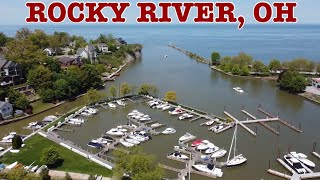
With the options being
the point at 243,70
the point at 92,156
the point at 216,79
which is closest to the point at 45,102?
the point at 92,156

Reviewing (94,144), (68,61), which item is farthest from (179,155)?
(68,61)

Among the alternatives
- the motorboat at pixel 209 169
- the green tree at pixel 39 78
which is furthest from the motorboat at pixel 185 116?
the green tree at pixel 39 78

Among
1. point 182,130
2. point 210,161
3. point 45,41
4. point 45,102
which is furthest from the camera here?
point 45,41

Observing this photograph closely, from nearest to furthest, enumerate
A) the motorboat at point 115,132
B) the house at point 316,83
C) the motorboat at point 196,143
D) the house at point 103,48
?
A: 1. the motorboat at point 196,143
2. the motorboat at point 115,132
3. the house at point 316,83
4. the house at point 103,48

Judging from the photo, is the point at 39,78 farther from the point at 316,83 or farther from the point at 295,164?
the point at 316,83

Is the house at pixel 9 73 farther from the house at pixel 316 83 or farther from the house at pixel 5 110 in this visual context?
the house at pixel 316 83

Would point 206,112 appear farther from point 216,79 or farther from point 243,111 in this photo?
point 216,79
